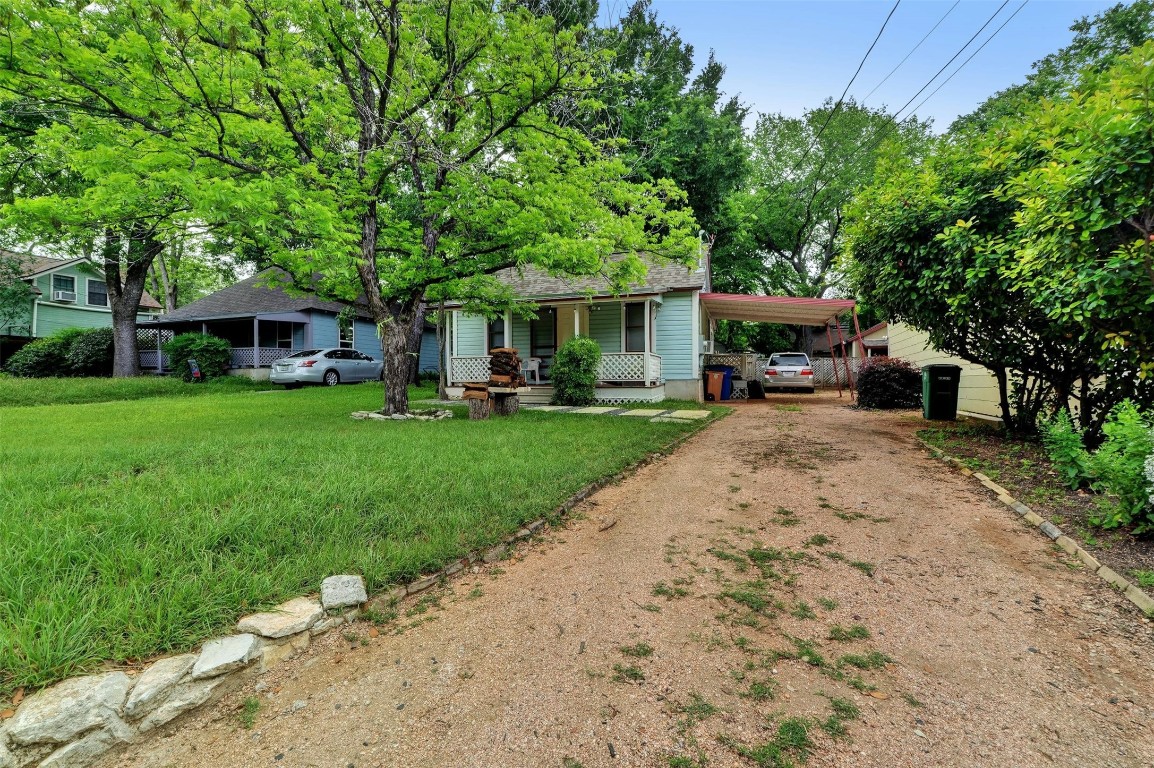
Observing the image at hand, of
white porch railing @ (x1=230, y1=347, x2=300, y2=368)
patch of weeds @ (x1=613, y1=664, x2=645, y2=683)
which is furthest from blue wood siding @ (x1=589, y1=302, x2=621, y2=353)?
white porch railing @ (x1=230, y1=347, x2=300, y2=368)

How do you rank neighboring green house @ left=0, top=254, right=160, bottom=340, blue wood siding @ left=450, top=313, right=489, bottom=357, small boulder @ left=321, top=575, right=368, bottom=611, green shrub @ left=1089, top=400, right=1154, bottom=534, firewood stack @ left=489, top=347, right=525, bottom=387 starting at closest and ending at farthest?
small boulder @ left=321, top=575, right=368, bottom=611, green shrub @ left=1089, top=400, right=1154, bottom=534, firewood stack @ left=489, top=347, right=525, bottom=387, blue wood siding @ left=450, top=313, right=489, bottom=357, neighboring green house @ left=0, top=254, right=160, bottom=340

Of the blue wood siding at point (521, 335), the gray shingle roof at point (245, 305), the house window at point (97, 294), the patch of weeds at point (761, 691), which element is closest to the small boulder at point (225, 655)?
the patch of weeds at point (761, 691)

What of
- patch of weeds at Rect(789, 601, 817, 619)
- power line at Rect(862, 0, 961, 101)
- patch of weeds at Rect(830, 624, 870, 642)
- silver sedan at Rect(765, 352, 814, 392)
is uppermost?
power line at Rect(862, 0, 961, 101)

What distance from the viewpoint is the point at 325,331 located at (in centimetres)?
2188

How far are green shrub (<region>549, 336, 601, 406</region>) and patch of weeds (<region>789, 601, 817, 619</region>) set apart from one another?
956 cm

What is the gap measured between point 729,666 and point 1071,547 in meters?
3.02

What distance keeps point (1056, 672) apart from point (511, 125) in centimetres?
861

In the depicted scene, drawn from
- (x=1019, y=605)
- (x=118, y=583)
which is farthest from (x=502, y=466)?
(x=1019, y=605)

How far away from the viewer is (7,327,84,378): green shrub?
1758 centimetres

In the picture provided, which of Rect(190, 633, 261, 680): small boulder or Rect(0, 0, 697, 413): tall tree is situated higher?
Rect(0, 0, 697, 413): tall tree

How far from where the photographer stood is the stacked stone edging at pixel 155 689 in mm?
1696

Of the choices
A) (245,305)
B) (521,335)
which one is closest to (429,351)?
(245,305)

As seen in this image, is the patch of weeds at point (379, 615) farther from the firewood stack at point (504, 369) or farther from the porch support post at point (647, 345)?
the porch support post at point (647, 345)

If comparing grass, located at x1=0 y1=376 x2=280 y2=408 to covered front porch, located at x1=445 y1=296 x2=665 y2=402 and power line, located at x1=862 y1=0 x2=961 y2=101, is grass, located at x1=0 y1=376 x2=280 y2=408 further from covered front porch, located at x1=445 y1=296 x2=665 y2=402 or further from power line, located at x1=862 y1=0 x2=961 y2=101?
power line, located at x1=862 y1=0 x2=961 y2=101
